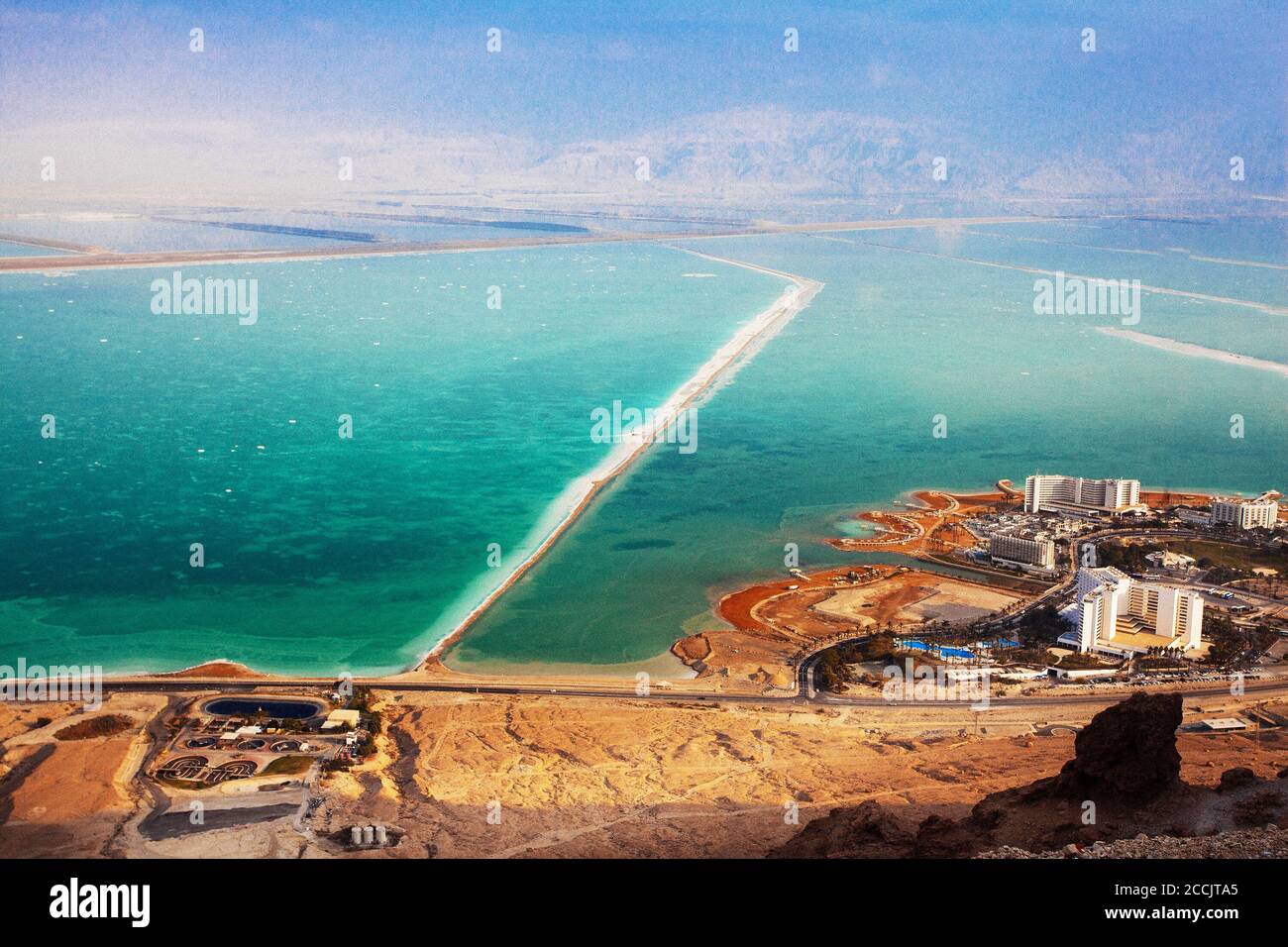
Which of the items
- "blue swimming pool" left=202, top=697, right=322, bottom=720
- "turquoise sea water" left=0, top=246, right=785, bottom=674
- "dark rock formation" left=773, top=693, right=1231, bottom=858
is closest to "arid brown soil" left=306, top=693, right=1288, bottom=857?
"dark rock formation" left=773, top=693, right=1231, bottom=858

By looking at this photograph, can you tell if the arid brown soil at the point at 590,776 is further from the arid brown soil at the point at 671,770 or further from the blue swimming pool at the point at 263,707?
the blue swimming pool at the point at 263,707

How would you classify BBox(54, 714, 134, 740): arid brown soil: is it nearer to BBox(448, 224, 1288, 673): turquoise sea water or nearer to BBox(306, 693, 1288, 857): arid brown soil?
BBox(306, 693, 1288, 857): arid brown soil

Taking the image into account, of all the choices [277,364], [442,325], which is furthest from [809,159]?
[277,364]

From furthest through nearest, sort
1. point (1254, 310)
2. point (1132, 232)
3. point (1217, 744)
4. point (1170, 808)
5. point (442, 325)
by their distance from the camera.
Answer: point (1132, 232)
point (1254, 310)
point (442, 325)
point (1217, 744)
point (1170, 808)

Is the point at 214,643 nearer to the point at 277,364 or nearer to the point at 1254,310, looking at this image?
the point at 277,364

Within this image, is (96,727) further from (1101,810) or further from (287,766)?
(1101,810)

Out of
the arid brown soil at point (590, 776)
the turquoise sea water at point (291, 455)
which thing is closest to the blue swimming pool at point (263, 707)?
the arid brown soil at point (590, 776)
